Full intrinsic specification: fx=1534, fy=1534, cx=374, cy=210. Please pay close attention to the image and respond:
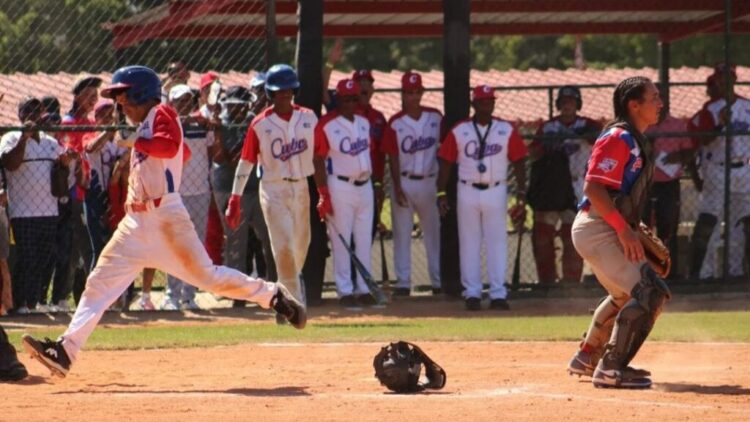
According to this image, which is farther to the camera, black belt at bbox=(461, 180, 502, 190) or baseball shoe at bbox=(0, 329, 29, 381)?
black belt at bbox=(461, 180, 502, 190)

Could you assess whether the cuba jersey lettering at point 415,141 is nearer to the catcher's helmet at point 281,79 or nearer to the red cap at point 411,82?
the red cap at point 411,82

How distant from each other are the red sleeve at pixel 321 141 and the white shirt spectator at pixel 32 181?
238 cm

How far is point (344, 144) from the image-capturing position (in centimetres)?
1449

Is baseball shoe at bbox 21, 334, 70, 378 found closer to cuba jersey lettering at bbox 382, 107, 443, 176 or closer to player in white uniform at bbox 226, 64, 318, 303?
player in white uniform at bbox 226, 64, 318, 303

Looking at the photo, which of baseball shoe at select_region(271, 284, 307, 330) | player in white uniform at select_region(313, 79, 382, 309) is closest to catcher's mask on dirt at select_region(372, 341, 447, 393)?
baseball shoe at select_region(271, 284, 307, 330)

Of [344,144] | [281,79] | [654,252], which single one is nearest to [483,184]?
[344,144]

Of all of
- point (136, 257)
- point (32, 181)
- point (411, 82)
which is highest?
point (411, 82)

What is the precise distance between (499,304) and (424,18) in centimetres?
509

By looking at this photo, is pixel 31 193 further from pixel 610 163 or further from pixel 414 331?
pixel 610 163

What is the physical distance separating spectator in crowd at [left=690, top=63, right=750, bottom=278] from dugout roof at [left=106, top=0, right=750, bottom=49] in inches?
85.8

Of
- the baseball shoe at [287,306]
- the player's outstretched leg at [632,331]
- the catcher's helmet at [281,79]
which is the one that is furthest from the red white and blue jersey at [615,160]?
the catcher's helmet at [281,79]

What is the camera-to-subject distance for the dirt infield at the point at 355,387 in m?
8.02

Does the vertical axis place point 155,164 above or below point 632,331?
above

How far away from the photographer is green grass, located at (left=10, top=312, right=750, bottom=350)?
12.0m
